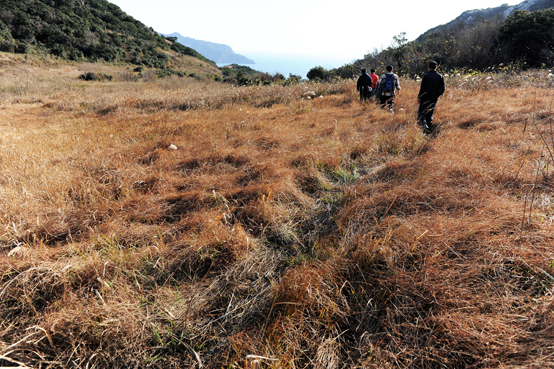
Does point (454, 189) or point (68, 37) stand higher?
point (68, 37)

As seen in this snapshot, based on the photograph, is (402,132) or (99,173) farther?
(402,132)

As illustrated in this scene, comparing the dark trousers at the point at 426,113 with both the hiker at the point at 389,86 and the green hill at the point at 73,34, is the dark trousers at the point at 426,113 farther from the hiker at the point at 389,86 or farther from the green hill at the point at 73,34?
the green hill at the point at 73,34

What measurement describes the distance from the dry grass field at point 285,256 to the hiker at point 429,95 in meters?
0.91

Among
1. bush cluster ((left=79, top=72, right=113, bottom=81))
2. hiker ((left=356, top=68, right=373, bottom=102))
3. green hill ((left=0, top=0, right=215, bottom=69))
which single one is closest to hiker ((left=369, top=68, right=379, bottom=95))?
hiker ((left=356, top=68, right=373, bottom=102))

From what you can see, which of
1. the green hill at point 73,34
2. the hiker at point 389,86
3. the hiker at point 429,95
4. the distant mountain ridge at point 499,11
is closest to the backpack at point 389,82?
the hiker at point 389,86

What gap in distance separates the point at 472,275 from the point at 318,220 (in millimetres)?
1391

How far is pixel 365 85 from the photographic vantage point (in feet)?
27.6

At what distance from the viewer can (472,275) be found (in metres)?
1.70

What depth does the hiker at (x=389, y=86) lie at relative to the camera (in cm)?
716

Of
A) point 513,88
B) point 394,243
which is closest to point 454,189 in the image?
point 394,243

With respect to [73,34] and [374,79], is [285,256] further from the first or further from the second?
[73,34]

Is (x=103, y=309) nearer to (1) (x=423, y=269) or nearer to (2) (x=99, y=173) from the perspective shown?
(1) (x=423, y=269)

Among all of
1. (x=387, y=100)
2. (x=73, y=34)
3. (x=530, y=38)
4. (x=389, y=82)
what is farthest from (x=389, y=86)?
(x=73, y=34)

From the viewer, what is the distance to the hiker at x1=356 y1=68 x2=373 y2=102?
27.2 feet
